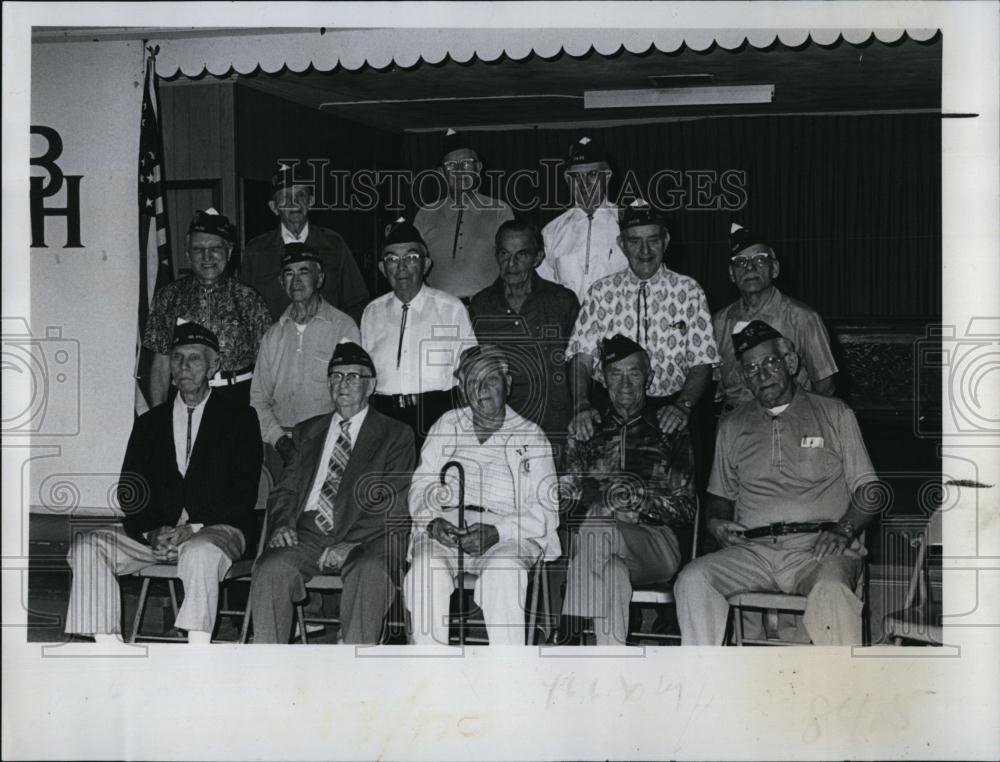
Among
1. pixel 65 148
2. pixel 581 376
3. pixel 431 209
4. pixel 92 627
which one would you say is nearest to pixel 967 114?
pixel 581 376

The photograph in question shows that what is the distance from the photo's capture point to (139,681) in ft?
18.1

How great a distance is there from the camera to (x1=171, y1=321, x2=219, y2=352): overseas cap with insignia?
235 inches

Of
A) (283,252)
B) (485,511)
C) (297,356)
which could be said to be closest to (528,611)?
(485,511)

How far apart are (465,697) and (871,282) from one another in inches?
137

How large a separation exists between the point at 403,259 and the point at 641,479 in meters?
1.43

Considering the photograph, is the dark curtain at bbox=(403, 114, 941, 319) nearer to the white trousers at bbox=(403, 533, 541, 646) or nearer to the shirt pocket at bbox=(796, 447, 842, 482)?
the shirt pocket at bbox=(796, 447, 842, 482)

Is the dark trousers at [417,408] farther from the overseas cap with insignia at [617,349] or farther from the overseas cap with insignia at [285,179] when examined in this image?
the overseas cap with insignia at [285,179]

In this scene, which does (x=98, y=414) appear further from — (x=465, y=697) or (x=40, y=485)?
(x=465, y=697)

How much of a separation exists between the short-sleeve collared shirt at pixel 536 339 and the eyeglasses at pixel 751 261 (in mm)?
721

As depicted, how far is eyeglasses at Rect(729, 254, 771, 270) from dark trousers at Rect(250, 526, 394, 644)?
1.94 metres

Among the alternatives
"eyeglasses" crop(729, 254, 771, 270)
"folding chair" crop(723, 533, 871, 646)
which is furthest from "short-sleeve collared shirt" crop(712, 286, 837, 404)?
"folding chair" crop(723, 533, 871, 646)

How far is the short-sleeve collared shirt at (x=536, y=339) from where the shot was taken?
5.84 metres

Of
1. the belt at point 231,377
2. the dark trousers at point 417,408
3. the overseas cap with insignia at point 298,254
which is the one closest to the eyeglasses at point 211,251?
the overseas cap with insignia at point 298,254

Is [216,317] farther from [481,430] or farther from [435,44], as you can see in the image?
[435,44]
